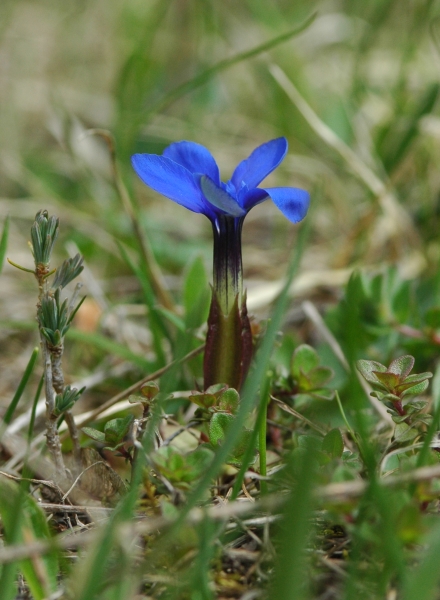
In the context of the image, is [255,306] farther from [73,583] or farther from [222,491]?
[73,583]

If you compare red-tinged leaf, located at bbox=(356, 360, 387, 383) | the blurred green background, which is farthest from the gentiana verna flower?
the blurred green background

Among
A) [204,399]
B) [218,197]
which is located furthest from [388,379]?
[218,197]

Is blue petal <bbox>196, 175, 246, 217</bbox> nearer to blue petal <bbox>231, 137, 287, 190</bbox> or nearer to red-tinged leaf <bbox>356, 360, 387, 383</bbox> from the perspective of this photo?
blue petal <bbox>231, 137, 287, 190</bbox>

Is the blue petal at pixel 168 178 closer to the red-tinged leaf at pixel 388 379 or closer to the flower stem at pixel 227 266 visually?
the flower stem at pixel 227 266

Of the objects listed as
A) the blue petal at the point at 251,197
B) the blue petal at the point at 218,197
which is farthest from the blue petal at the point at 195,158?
the blue petal at the point at 218,197

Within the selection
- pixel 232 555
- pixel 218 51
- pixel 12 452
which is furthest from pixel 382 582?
pixel 218 51

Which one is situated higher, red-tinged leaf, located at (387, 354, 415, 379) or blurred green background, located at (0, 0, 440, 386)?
blurred green background, located at (0, 0, 440, 386)

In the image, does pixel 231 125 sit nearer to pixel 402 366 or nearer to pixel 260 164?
pixel 260 164
